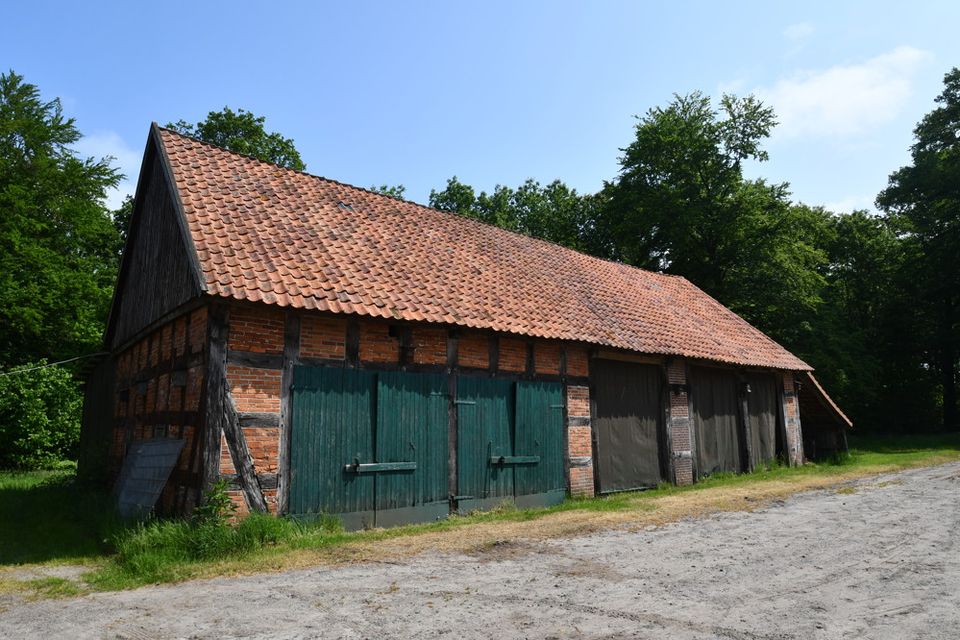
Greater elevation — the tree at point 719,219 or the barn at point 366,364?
the tree at point 719,219

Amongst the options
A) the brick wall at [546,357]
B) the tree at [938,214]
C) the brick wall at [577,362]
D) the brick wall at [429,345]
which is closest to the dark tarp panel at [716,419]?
the brick wall at [577,362]

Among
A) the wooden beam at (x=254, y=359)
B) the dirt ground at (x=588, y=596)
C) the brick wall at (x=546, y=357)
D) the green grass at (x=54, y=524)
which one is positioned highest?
the brick wall at (x=546, y=357)

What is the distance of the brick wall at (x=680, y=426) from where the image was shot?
14.0m

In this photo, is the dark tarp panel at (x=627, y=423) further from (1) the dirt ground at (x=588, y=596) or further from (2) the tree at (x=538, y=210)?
(2) the tree at (x=538, y=210)

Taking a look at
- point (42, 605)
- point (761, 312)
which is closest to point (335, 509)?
point (42, 605)

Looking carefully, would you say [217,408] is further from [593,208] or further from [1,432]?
[593,208]

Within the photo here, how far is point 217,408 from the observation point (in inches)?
309

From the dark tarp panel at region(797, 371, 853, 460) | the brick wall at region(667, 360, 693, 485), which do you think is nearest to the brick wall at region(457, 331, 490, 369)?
the brick wall at region(667, 360, 693, 485)

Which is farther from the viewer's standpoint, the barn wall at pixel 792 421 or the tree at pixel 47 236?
the tree at pixel 47 236

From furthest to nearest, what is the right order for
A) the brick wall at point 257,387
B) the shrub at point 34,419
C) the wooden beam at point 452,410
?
1. the shrub at point 34,419
2. the wooden beam at point 452,410
3. the brick wall at point 257,387

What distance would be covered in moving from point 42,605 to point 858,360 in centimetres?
3211

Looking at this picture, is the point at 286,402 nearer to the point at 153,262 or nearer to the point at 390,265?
the point at 390,265

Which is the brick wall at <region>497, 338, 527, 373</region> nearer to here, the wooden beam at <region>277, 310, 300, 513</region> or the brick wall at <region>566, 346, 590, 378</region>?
the brick wall at <region>566, 346, 590, 378</region>

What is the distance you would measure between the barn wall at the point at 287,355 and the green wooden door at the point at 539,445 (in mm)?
575
